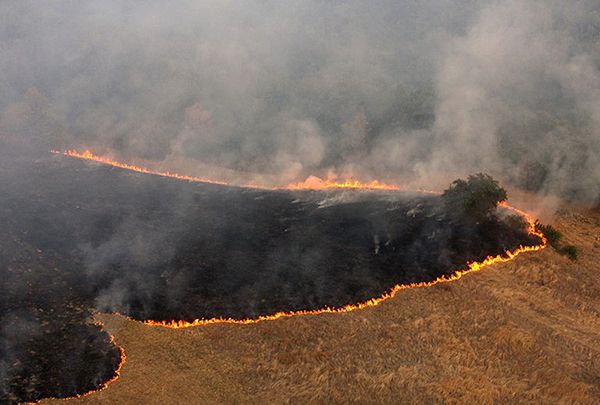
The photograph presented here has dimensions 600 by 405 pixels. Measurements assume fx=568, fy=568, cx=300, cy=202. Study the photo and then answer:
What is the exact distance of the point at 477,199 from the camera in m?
18.7

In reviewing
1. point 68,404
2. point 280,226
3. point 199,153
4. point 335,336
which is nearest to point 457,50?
point 199,153

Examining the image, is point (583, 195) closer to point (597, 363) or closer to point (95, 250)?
point (597, 363)

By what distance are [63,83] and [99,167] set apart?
11.0 m

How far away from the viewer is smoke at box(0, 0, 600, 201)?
945 inches

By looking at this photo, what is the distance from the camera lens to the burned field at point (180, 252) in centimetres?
1378

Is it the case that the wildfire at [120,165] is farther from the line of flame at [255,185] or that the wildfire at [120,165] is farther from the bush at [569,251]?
the bush at [569,251]

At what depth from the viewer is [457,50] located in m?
30.0

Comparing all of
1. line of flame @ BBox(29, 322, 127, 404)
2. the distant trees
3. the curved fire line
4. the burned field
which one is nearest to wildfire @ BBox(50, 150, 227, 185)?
the curved fire line

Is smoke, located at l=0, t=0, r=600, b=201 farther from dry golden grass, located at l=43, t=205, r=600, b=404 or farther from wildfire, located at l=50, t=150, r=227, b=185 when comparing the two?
dry golden grass, located at l=43, t=205, r=600, b=404

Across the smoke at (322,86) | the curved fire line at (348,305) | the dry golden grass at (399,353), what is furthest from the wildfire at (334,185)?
the dry golden grass at (399,353)

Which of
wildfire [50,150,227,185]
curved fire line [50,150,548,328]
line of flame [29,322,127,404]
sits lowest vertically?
line of flame [29,322,127,404]

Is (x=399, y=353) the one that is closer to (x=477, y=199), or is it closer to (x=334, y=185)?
(x=477, y=199)

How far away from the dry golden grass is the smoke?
788cm

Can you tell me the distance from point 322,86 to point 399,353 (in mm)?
18802
